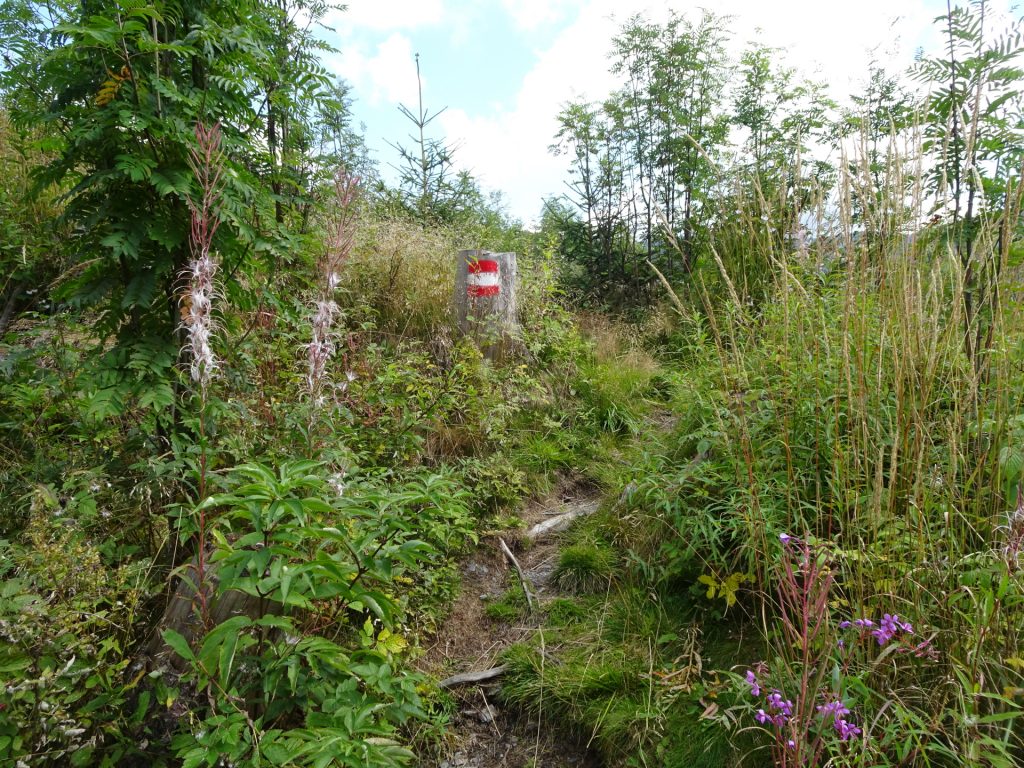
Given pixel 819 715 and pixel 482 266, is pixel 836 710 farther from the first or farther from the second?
pixel 482 266

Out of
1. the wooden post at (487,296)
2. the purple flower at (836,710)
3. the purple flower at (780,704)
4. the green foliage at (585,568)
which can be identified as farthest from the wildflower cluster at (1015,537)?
the wooden post at (487,296)

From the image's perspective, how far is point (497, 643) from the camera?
2797 millimetres

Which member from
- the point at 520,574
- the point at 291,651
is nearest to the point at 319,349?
the point at 291,651

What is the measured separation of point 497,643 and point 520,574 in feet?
1.51

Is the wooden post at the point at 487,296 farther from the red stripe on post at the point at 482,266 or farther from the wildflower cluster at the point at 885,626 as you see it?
the wildflower cluster at the point at 885,626

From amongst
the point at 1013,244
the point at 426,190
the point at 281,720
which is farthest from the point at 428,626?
the point at 426,190

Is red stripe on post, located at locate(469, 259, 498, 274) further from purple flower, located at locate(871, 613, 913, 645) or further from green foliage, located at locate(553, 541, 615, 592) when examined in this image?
purple flower, located at locate(871, 613, 913, 645)

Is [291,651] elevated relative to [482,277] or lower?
lower

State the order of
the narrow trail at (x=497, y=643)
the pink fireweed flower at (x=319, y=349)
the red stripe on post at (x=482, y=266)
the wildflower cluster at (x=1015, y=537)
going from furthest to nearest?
the red stripe on post at (x=482, y=266), the narrow trail at (x=497, y=643), the pink fireweed flower at (x=319, y=349), the wildflower cluster at (x=1015, y=537)

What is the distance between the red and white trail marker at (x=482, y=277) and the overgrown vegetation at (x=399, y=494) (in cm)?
193

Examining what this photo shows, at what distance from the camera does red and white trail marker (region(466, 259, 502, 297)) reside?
527 cm

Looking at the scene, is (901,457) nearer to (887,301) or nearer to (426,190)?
(887,301)

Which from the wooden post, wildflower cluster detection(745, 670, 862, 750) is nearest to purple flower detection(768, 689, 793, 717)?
wildflower cluster detection(745, 670, 862, 750)

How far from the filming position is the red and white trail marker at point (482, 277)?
17.3 ft
